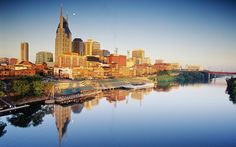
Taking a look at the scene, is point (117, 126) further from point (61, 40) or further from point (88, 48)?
point (88, 48)

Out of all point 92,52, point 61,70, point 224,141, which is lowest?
point 224,141

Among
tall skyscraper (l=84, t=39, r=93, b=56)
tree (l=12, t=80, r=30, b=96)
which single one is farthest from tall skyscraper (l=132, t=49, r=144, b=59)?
tree (l=12, t=80, r=30, b=96)

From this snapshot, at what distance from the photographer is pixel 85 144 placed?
3.74 m

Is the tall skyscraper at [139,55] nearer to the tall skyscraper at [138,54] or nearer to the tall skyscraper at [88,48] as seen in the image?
the tall skyscraper at [138,54]

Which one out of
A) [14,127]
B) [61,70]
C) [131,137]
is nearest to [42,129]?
[14,127]

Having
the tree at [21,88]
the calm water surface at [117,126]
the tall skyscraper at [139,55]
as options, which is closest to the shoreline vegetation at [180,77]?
the tall skyscraper at [139,55]

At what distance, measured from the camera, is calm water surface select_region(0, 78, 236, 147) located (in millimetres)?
3910

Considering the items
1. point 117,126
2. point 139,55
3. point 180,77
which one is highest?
point 139,55

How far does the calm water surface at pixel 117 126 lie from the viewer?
12.8 feet

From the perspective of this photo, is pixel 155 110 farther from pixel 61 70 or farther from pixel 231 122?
pixel 61 70

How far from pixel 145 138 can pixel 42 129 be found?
196 centimetres

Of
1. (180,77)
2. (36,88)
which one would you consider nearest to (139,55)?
(180,77)

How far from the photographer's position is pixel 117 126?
4836 millimetres

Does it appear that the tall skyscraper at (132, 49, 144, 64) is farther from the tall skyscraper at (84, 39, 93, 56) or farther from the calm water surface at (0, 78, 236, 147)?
the calm water surface at (0, 78, 236, 147)
